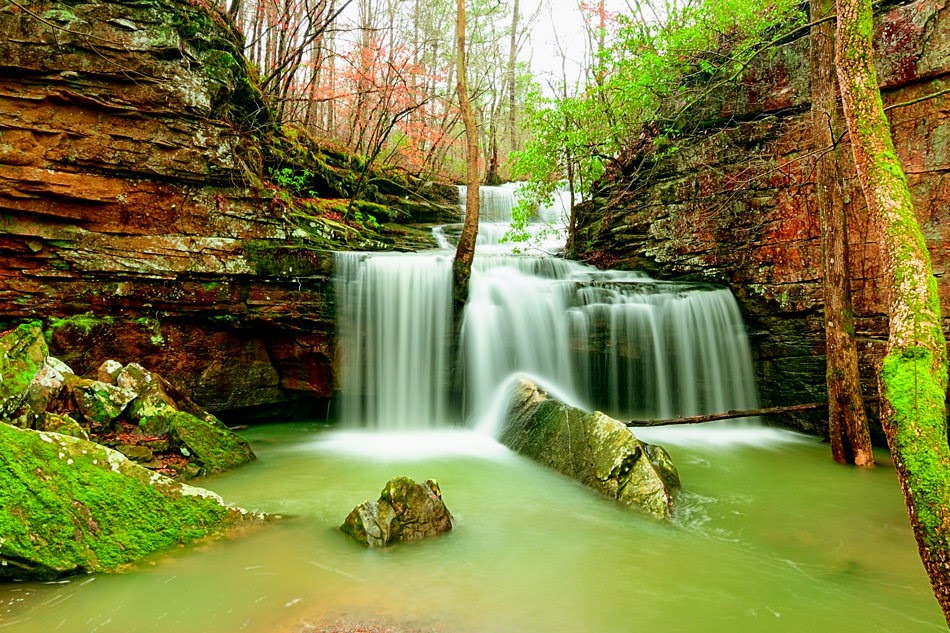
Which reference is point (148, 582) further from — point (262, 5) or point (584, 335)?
point (262, 5)

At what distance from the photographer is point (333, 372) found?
8.77 metres

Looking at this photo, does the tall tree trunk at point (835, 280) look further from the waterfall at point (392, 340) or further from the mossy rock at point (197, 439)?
the mossy rock at point (197, 439)

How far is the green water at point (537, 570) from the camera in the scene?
9.60ft

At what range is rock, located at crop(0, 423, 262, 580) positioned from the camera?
3043 millimetres

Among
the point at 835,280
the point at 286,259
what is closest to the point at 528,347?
the point at 286,259

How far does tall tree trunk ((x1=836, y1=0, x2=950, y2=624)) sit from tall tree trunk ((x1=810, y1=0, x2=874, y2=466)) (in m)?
3.50

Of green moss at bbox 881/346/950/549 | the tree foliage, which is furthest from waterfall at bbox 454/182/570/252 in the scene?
green moss at bbox 881/346/950/549

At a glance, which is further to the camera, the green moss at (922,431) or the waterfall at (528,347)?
the waterfall at (528,347)

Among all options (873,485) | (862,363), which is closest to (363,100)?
(862,363)

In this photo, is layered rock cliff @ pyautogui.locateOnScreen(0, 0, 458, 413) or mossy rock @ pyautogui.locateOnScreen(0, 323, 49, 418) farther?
layered rock cliff @ pyautogui.locateOnScreen(0, 0, 458, 413)

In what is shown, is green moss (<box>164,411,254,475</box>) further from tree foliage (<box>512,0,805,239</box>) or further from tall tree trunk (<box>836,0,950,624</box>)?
tree foliage (<box>512,0,805,239</box>)

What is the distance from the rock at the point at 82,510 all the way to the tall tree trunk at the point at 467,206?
18.7 feet

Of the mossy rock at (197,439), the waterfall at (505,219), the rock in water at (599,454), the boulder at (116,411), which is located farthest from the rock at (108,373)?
the waterfall at (505,219)

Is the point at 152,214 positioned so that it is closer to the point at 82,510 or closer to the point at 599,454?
the point at 82,510
